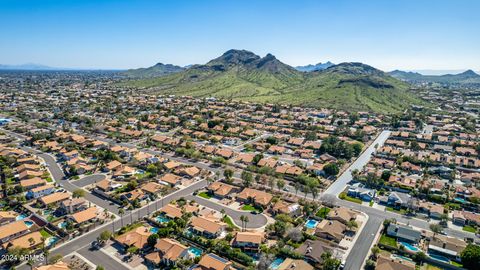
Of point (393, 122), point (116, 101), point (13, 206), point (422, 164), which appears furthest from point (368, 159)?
point (116, 101)

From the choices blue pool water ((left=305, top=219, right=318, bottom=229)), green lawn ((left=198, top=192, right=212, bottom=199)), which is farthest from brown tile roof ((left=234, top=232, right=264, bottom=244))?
green lawn ((left=198, top=192, right=212, bottom=199))

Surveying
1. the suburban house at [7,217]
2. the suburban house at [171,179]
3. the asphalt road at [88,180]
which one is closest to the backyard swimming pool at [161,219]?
the suburban house at [171,179]

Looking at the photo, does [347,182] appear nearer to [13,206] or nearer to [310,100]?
[13,206]

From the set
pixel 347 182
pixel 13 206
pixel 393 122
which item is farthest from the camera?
pixel 393 122

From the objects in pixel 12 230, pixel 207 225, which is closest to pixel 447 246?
pixel 207 225

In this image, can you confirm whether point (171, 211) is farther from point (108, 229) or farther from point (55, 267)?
point (55, 267)

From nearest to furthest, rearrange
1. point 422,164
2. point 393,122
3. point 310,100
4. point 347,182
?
point 347,182 → point 422,164 → point 393,122 → point 310,100

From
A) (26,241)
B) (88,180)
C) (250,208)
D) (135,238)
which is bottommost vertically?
(88,180)

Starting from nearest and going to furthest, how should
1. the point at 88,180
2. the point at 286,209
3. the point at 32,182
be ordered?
the point at 286,209
the point at 32,182
the point at 88,180
